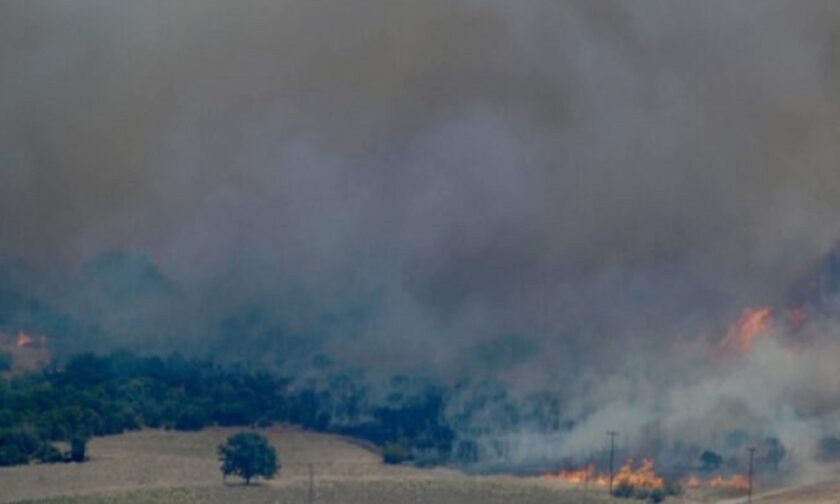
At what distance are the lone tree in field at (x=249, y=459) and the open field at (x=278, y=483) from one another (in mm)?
585

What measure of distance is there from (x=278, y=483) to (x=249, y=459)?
5.82ft

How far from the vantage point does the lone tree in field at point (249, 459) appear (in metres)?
80.2

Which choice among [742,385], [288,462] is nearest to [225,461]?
[288,462]

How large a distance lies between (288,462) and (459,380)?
38.6ft

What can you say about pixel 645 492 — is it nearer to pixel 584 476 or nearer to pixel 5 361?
pixel 584 476

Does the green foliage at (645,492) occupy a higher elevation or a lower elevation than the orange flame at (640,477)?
lower

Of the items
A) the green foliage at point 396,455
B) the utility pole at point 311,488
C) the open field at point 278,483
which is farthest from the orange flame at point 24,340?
the utility pole at point 311,488

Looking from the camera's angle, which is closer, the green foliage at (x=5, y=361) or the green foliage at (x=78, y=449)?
the green foliage at (x=78, y=449)

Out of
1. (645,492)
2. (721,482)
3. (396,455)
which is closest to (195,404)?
(396,455)

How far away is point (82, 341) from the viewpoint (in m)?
106

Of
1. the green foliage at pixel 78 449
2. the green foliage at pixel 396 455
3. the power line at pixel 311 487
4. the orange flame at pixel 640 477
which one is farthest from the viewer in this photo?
the green foliage at pixel 396 455

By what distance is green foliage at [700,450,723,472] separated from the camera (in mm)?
82938

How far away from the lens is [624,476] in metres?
81.9

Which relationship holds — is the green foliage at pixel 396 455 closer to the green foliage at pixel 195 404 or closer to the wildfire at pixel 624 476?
the green foliage at pixel 195 404
